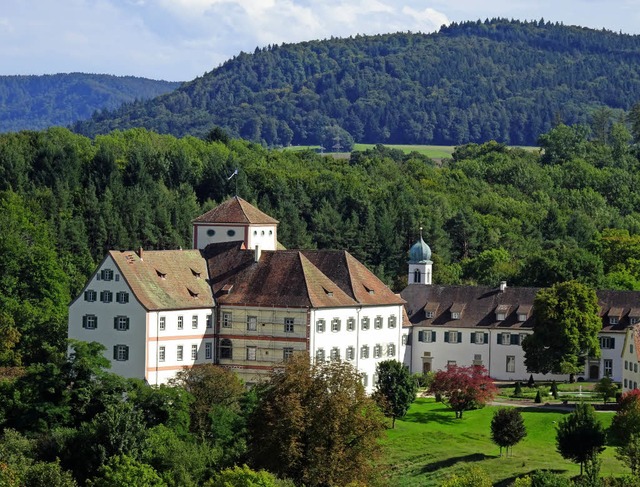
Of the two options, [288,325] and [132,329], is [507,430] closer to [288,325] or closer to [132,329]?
[288,325]

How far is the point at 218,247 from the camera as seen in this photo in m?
112

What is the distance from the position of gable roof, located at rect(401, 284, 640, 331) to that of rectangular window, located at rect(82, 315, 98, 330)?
31.2 m

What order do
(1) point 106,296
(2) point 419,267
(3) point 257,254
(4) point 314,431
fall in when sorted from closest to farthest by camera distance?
1. (4) point 314,431
2. (1) point 106,296
3. (3) point 257,254
4. (2) point 419,267

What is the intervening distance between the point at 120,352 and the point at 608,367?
38099 millimetres

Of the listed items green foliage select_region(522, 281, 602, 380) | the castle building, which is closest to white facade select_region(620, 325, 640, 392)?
green foliage select_region(522, 281, 602, 380)

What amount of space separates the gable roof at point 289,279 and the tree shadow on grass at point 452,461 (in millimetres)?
16017

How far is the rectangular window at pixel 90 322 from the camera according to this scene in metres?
104

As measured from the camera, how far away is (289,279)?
10656 cm

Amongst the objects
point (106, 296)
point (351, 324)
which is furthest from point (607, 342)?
point (106, 296)

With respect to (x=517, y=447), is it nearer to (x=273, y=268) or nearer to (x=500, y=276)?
(x=273, y=268)

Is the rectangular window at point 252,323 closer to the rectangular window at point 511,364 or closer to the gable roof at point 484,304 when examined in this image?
the gable roof at point 484,304

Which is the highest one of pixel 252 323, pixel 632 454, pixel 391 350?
pixel 252 323

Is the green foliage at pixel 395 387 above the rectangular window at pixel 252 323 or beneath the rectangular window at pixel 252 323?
beneath

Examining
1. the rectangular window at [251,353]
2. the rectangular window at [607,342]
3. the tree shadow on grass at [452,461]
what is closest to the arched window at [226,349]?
Answer: the rectangular window at [251,353]
